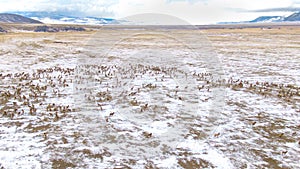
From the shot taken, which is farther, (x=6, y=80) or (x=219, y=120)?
(x=6, y=80)

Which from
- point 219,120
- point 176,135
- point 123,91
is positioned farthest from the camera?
point 123,91

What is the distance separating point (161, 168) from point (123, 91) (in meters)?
8.79

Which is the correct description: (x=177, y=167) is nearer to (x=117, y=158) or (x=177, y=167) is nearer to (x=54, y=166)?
(x=117, y=158)

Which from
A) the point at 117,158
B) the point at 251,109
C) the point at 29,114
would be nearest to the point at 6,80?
the point at 29,114

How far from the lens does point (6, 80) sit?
59.7ft

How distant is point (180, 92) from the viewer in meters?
16.2

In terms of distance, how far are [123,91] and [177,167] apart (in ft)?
29.1

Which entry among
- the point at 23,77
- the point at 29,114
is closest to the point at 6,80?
the point at 23,77

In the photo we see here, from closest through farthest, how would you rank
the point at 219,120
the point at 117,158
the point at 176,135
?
the point at 117,158
the point at 176,135
the point at 219,120

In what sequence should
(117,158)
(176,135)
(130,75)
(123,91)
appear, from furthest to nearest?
(130,75) < (123,91) < (176,135) < (117,158)

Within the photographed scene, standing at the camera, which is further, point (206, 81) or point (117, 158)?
point (206, 81)

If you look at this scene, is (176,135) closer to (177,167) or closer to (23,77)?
(177,167)

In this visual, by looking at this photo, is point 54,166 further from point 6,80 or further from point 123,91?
point 6,80

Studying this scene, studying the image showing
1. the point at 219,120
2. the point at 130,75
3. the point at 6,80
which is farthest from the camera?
the point at 130,75
